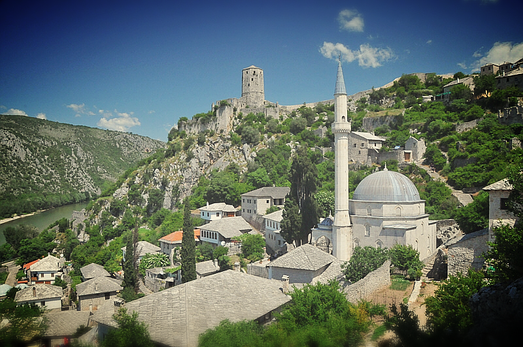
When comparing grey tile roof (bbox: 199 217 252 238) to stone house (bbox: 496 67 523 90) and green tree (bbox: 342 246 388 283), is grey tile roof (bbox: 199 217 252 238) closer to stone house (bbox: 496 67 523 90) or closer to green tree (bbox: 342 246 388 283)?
green tree (bbox: 342 246 388 283)

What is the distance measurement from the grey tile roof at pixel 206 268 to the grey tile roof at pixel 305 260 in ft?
24.8

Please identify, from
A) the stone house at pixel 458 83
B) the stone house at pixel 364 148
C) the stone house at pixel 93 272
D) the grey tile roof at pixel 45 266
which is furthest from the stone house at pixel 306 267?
the stone house at pixel 458 83

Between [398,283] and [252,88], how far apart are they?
2055 inches

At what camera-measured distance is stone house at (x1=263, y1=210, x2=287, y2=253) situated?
106 feet

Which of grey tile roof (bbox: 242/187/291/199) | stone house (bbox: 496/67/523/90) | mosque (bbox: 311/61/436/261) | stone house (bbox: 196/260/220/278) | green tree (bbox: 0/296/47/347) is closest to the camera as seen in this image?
green tree (bbox: 0/296/47/347)

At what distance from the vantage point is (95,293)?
1046 inches

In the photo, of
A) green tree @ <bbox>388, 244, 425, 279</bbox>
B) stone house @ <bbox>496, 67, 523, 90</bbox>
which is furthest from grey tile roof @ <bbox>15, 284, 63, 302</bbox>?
stone house @ <bbox>496, 67, 523, 90</bbox>

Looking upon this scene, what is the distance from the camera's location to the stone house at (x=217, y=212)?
41.9 m

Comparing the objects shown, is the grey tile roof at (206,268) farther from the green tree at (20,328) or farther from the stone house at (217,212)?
the green tree at (20,328)

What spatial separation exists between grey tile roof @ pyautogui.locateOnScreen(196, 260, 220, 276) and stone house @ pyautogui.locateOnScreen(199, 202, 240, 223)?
11.4 metres

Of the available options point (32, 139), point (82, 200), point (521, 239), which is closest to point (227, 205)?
point (521, 239)

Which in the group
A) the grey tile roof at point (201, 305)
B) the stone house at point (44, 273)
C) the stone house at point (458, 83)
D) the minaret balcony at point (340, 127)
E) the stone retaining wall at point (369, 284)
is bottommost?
the stone house at point (44, 273)

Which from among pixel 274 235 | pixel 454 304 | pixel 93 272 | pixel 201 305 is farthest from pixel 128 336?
pixel 93 272

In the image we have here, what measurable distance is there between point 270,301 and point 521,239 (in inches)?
367
